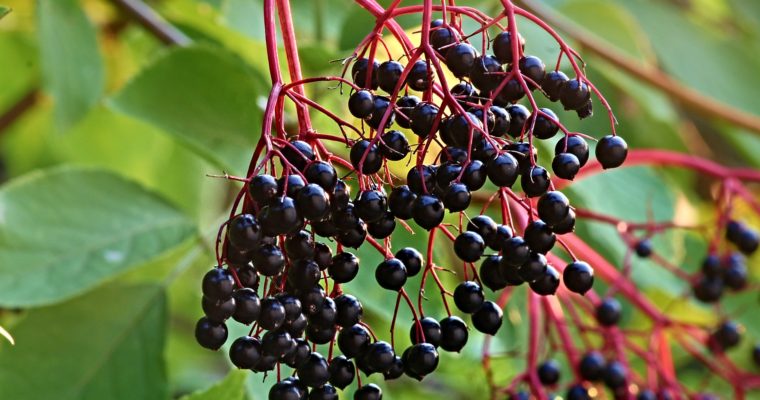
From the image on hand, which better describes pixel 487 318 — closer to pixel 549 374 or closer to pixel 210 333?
pixel 210 333

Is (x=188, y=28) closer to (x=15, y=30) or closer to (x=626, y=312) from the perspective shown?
(x=15, y=30)

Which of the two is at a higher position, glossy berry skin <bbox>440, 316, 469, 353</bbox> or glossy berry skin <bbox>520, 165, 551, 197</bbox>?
glossy berry skin <bbox>520, 165, 551, 197</bbox>

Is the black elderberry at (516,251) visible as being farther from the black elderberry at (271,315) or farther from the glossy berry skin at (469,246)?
the black elderberry at (271,315)

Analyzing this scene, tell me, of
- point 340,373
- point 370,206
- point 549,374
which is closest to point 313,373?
point 340,373

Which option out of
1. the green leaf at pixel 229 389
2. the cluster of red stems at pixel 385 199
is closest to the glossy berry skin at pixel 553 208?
the cluster of red stems at pixel 385 199

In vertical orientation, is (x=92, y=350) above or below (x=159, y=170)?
above

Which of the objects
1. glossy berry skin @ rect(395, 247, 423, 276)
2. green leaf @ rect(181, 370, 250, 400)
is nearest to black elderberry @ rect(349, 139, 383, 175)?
glossy berry skin @ rect(395, 247, 423, 276)

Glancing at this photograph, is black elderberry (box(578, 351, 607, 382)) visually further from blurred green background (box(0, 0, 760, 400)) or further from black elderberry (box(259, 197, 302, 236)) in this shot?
black elderberry (box(259, 197, 302, 236))

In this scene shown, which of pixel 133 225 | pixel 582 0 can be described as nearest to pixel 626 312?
pixel 582 0
